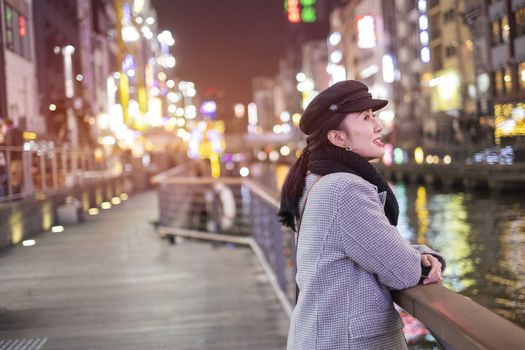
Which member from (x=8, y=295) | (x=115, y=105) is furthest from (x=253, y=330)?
(x=115, y=105)

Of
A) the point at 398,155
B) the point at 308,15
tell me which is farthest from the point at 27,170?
the point at 308,15

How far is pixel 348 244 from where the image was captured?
199cm

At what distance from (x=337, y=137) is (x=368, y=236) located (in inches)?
15.9

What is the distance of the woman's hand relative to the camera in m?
2.21

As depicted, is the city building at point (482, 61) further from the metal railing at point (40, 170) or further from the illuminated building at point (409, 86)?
the illuminated building at point (409, 86)

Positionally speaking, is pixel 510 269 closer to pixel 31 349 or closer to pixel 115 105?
pixel 31 349

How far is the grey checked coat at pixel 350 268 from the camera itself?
1.99 meters

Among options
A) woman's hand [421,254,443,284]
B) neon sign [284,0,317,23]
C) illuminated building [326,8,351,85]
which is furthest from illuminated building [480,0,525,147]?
neon sign [284,0,317,23]

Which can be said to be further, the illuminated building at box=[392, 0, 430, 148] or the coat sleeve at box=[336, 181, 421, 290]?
the illuminated building at box=[392, 0, 430, 148]

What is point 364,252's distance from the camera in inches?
77.9

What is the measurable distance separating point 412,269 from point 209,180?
34.9 ft

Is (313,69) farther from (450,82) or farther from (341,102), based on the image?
(341,102)

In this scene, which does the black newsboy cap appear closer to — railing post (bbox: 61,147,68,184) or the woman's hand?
the woman's hand

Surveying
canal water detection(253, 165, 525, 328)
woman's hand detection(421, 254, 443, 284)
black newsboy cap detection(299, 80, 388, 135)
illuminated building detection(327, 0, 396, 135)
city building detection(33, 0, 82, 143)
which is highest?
illuminated building detection(327, 0, 396, 135)
